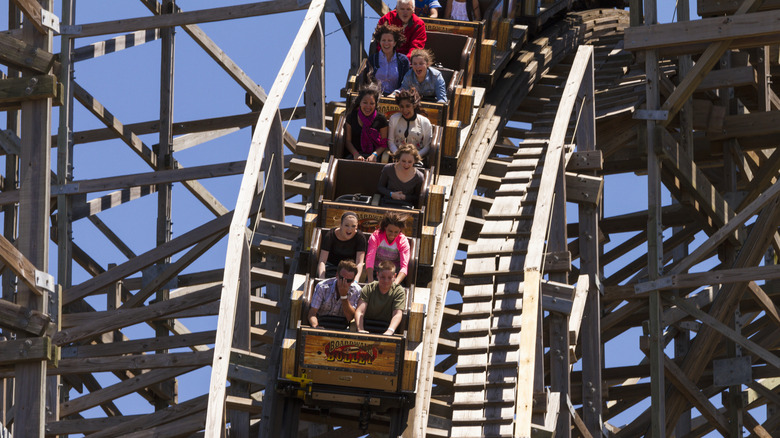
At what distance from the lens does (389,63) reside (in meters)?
13.3

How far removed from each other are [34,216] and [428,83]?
4205 millimetres

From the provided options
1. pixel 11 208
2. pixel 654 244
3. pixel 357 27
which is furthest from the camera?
pixel 357 27

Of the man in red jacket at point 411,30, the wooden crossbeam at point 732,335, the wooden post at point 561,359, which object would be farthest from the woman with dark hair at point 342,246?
the wooden crossbeam at point 732,335

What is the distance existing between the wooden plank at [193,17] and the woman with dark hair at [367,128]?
2413 mm

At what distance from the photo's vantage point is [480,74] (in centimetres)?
1429

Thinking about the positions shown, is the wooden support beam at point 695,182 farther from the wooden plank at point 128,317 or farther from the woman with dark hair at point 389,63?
the wooden plank at point 128,317

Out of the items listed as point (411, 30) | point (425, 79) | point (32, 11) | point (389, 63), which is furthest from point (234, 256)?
point (411, 30)

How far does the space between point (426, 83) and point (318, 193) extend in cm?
184

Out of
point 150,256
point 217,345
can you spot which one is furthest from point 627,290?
point 217,345

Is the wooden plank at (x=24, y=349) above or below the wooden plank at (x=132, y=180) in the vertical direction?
below

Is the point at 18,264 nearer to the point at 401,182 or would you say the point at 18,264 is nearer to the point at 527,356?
the point at 401,182

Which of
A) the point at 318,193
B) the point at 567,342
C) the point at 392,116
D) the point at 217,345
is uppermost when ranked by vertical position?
the point at 392,116

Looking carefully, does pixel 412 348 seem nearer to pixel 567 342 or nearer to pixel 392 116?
pixel 567 342

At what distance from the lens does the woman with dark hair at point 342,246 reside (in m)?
11.1
